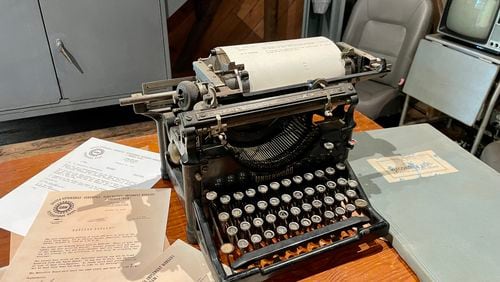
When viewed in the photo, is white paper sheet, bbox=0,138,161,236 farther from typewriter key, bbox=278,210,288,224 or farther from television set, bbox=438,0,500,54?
television set, bbox=438,0,500,54

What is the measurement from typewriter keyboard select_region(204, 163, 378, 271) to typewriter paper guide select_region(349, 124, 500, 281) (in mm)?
107

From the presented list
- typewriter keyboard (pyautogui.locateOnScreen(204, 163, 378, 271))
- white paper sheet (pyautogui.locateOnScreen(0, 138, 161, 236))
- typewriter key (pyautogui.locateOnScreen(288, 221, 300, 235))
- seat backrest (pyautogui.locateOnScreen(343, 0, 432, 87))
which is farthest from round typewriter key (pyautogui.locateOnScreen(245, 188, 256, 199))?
seat backrest (pyautogui.locateOnScreen(343, 0, 432, 87))

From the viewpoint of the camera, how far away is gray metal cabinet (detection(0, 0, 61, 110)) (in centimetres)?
193

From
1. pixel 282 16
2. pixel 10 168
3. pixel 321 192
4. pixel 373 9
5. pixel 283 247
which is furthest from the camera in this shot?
pixel 282 16

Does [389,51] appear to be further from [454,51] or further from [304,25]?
[304,25]

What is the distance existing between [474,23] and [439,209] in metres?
1.49

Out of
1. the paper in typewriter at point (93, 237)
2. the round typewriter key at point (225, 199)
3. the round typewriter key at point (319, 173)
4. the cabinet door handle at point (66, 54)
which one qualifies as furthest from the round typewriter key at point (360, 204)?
the cabinet door handle at point (66, 54)

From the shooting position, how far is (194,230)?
2.83 ft

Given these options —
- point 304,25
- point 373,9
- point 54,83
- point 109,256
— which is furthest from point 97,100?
point 373,9

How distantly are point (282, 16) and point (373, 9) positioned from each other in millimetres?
852

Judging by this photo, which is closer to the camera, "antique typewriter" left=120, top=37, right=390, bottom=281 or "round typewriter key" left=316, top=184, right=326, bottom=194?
"antique typewriter" left=120, top=37, right=390, bottom=281

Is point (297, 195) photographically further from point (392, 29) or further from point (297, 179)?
point (392, 29)

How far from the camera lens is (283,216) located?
34.1 inches

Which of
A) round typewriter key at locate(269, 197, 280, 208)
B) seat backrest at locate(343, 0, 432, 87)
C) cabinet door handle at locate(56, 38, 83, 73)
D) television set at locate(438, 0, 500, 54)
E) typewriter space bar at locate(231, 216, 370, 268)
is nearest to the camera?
typewriter space bar at locate(231, 216, 370, 268)
